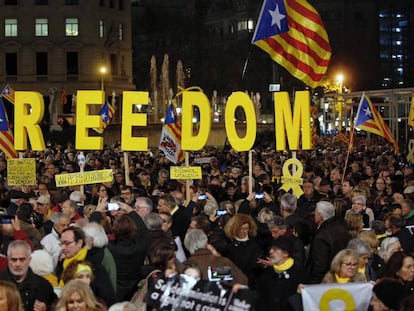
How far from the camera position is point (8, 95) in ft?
110

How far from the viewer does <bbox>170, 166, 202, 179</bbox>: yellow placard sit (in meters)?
15.9

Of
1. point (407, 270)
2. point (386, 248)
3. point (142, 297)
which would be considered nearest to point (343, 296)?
point (407, 270)

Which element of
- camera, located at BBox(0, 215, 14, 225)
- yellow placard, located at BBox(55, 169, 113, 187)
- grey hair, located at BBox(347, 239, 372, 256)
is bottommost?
grey hair, located at BBox(347, 239, 372, 256)

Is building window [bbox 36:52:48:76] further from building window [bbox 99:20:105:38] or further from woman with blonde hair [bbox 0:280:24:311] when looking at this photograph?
woman with blonde hair [bbox 0:280:24:311]

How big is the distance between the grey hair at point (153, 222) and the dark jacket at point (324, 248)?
1.66m

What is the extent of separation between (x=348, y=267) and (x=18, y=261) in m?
2.78

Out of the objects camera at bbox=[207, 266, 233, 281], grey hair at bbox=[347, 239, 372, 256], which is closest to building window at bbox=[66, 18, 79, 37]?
grey hair at bbox=[347, 239, 372, 256]

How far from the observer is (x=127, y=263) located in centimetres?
943

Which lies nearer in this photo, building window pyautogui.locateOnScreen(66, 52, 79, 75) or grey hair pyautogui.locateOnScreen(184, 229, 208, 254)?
grey hair pyautogui.locateOnScreen(184, 229, 208, 254)

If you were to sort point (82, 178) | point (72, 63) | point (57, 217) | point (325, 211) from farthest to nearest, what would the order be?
point (72, 63) → point (82, 178) → point (325, 211) → point (57, 217)

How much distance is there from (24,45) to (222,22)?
52.9m

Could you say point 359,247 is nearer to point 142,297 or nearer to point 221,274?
point 221,274

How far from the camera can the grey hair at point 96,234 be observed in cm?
877

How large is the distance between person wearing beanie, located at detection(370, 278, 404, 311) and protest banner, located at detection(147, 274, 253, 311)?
1.25 meters
